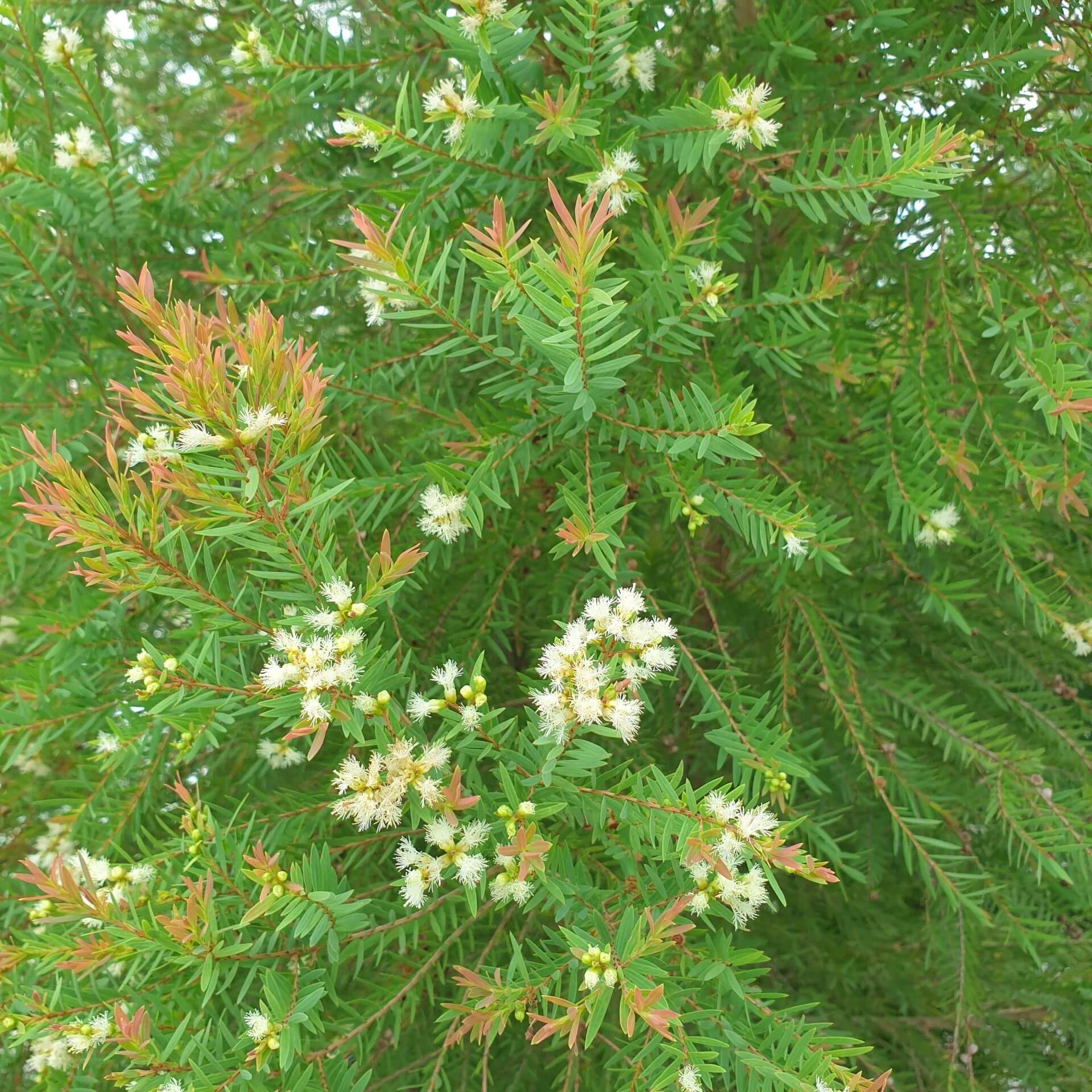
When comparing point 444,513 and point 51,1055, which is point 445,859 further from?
Answer: point 51,1055

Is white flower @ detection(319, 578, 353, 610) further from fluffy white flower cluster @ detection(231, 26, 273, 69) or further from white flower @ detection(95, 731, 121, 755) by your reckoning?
fluffy white flower cluster @ detection(231, 26, 273, 69)

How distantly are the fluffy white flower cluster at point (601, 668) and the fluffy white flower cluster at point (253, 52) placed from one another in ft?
2.87

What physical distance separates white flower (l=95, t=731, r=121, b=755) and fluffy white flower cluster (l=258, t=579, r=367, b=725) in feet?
1.44

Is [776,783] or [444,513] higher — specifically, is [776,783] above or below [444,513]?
below

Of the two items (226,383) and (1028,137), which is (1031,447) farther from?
(226,383)

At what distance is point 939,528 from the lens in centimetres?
115

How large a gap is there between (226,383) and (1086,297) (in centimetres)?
154

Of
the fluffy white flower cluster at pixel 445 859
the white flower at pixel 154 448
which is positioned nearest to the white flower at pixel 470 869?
the fluffy white flower cluster at pixel 445 859

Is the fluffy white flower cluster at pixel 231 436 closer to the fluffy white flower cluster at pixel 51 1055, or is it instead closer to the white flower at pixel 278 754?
the white flower at pixel 278 754

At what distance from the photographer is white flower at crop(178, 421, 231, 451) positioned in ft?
2.23

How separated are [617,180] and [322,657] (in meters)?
0.58

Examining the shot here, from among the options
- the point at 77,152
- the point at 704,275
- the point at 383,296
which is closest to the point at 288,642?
the point at 383,296

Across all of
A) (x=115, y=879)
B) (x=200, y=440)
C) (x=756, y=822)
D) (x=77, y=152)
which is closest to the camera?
(x=200, y=440)

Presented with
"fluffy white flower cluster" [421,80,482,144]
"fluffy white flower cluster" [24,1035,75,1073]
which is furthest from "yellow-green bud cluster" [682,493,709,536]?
"fluffy white flower cluster" [24,1035,75,1073]
